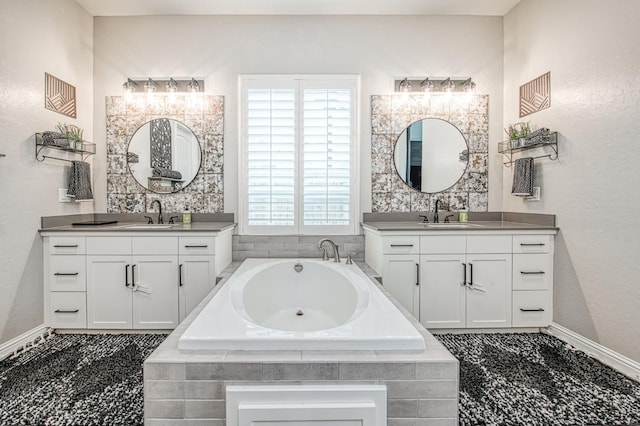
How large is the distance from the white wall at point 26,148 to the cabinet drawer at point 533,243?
3.81m

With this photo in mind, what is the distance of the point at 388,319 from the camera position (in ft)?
5.13

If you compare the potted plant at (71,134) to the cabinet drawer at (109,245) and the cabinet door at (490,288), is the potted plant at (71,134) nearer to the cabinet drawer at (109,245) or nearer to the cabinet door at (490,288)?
the cabinet drawer at (109,245)

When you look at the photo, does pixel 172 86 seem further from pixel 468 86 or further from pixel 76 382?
pixel 468 86

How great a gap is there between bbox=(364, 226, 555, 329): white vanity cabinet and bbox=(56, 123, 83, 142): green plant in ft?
9.10

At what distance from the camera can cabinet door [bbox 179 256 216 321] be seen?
8.79 feet

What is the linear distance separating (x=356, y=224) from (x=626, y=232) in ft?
6.36

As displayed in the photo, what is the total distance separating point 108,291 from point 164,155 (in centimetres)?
134

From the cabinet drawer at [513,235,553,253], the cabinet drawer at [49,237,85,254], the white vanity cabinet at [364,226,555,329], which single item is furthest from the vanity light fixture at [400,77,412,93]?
the cabinet drawer at [49,237,85,254]

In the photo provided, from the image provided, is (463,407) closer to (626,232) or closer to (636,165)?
(626,232)

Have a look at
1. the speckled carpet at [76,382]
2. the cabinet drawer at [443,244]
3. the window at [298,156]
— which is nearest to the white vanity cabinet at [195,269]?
the speckled carpet at [76,382]

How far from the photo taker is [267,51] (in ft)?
10.4

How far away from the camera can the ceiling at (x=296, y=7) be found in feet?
9.74

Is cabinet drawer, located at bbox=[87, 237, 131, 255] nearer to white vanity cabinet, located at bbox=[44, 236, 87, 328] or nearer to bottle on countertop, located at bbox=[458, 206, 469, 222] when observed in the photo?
white vanity cabinet, located at bbox=[44, 236, 87, 328]

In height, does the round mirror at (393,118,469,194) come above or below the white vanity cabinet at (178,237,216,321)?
above
